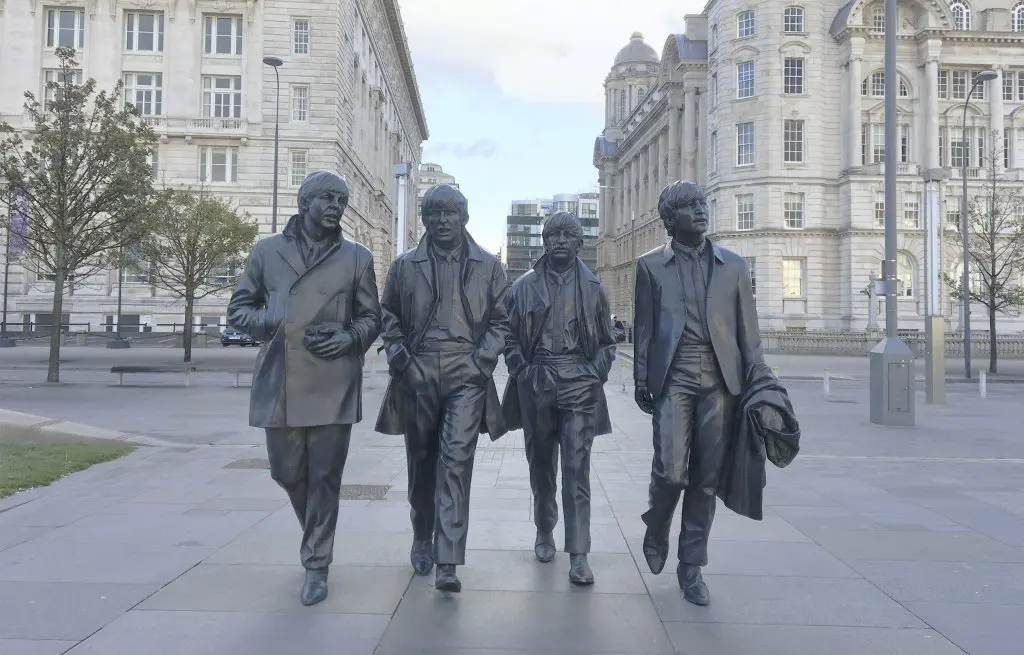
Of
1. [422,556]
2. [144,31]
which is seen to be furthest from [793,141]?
[422,556]

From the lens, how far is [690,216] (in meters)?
4.50

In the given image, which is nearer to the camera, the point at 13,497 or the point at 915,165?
the point at 13,497

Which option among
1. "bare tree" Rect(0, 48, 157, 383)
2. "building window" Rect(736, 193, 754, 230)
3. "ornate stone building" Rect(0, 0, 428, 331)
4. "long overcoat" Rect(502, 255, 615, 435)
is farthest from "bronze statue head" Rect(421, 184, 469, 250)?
"building window" Rect(736, 193, 754, 230)

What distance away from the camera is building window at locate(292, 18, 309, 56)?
4534 cm

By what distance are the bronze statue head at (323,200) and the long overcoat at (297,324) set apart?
12cm

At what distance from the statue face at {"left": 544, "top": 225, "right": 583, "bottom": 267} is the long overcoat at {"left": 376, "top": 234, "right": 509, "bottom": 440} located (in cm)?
46

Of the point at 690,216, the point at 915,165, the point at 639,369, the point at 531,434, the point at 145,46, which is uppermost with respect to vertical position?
the point at 145,46

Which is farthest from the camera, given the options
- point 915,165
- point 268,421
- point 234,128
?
point 915,165

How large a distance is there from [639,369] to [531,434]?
0.91 meters

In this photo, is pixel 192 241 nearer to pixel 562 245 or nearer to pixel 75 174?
pixel 75 174

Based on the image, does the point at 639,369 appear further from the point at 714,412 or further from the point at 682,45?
the point at 682,45

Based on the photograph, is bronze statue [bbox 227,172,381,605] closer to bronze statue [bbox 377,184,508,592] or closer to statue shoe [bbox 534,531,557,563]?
bronze statue [bbox 377,184,508,592]

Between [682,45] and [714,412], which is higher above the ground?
[682,45]

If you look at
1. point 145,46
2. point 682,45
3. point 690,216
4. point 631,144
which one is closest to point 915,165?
point 682,45
